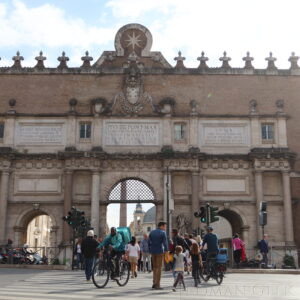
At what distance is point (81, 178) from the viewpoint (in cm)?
3306

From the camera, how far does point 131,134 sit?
110ft

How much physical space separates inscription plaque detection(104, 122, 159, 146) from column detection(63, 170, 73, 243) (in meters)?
3.27

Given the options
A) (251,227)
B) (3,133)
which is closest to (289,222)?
(251,227)

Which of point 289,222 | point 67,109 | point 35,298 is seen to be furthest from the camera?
point 67,109

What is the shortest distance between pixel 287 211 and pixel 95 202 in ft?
39.2

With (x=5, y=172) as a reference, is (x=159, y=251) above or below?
below

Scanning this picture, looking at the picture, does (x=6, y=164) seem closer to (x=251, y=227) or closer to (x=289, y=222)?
(x=251, y=227)

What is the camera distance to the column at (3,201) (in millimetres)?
31792

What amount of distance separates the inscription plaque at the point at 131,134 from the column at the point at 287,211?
27.9 feet

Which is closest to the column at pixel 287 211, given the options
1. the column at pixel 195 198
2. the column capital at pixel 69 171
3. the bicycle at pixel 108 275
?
the column at pixel 195 198

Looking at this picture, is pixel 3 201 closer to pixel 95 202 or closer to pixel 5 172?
pixel 5 172

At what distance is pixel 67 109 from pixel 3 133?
4443 millimetres

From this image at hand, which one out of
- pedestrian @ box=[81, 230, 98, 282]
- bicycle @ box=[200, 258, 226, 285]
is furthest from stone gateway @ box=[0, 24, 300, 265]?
pedestrian @ box=[81, 230, 98, 282]

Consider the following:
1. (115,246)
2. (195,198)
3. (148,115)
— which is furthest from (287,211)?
(115,246)
